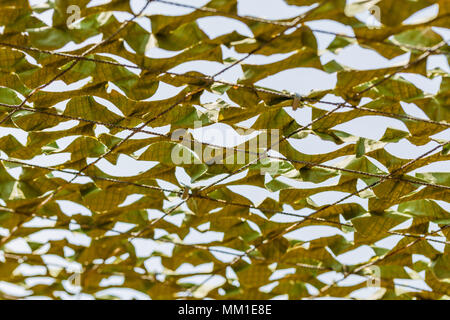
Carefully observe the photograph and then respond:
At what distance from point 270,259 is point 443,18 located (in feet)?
8.42

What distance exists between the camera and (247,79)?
3.30 meters

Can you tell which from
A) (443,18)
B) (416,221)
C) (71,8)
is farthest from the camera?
(416,221)

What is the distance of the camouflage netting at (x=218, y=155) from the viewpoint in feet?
9.96

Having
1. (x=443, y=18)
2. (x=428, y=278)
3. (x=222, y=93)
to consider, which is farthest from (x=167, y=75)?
(x=428, y=278)

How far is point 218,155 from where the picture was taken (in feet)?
12.6

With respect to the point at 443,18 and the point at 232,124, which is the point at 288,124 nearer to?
the point at 232,124

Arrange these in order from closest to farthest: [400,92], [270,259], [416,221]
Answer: [400,92] → [416,221] → [270,259]

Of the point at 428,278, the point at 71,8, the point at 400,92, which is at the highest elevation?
the point at 71,8

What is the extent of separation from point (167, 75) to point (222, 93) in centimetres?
28

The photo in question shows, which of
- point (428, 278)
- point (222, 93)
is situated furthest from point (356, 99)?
point (428, 278)

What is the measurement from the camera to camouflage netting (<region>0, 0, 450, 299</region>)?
3.04 metres

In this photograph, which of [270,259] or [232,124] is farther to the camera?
[270,259]

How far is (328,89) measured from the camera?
10.8 ft

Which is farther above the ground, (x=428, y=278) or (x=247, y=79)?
(x=247, y=79)
